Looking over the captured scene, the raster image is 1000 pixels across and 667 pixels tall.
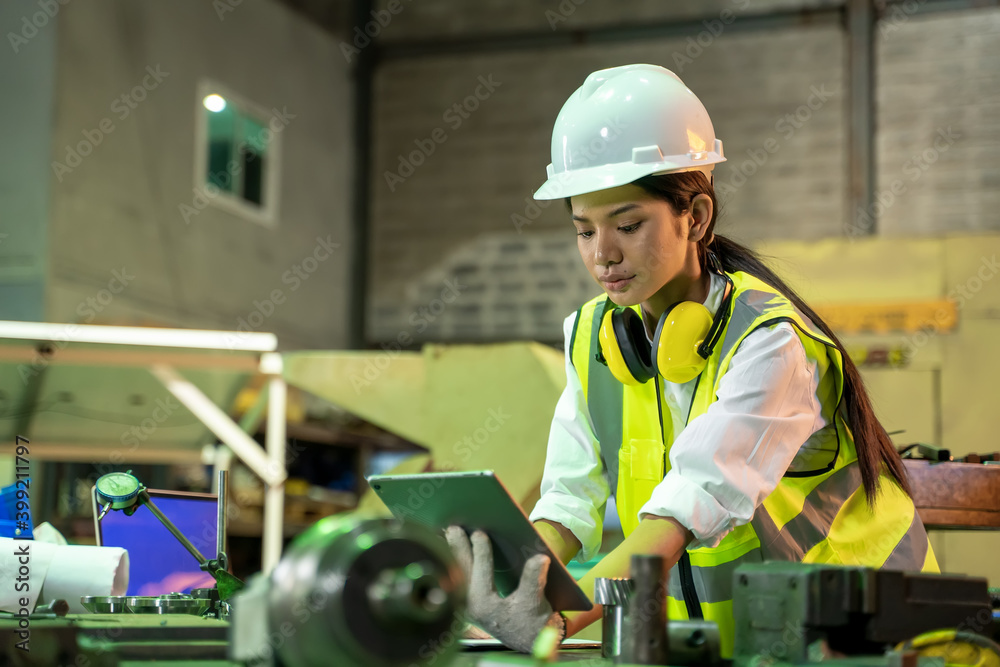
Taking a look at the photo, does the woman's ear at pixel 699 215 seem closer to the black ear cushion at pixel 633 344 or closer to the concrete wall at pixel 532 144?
the black ear cushion at pixel 633 344

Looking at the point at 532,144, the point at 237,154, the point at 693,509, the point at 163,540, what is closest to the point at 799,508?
the point at 693,509

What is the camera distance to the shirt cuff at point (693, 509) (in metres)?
1.59

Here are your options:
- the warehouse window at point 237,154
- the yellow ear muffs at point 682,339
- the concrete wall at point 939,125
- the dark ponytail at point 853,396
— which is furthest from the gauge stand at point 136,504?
the concrete wall at point 939,125

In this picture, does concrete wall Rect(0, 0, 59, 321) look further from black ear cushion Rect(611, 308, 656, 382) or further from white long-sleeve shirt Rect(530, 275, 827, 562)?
white long-sleeve shirt Rect(530, 275, 827, 562)

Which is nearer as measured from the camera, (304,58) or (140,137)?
(140,137)

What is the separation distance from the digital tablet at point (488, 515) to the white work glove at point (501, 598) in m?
0.02

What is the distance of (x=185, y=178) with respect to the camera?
28.5 ft

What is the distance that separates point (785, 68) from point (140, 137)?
18.0 feet

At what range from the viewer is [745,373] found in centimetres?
171

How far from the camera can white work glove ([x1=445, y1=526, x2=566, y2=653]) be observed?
1441mm

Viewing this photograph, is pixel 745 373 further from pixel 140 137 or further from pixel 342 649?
pixel 140 137

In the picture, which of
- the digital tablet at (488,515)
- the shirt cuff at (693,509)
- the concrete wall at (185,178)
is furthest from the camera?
the concrete wall at (185,178)

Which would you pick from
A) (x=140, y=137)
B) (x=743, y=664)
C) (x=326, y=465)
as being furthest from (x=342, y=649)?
(x=326, y=465)

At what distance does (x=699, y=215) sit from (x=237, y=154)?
808cm
